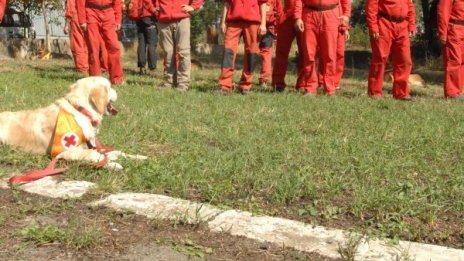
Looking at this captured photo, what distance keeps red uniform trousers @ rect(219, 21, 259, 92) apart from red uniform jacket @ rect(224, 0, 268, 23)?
4.0 inches

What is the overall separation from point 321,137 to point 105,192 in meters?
2.47

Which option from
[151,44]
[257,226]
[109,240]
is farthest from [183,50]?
[109,240]

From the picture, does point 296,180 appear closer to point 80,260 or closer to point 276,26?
point 80,260

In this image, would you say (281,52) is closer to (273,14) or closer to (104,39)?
(273,14)

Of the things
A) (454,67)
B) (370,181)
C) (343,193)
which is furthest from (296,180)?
(454,67)

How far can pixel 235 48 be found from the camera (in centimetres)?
850

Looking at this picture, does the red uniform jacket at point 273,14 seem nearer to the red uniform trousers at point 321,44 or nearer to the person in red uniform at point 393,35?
the red uniform trousers at point 321,44

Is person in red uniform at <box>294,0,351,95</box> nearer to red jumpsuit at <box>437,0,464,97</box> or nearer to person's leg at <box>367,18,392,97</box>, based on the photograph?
person's leg at <box>367,18,392,97</box>

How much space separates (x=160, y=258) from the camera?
2.76 metres

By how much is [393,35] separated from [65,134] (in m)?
5.93

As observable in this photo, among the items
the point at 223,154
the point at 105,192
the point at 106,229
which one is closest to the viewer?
the point at 106,229

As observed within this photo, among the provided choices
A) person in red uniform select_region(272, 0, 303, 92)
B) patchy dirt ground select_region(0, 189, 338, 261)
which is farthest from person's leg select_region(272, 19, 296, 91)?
patchy dirt ground select_region(0, 189, 338, 261)

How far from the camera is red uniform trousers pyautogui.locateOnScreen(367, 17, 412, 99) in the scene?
8617mm

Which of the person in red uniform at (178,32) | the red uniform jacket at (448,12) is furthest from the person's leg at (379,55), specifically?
the person in red uniform at (178,32)
